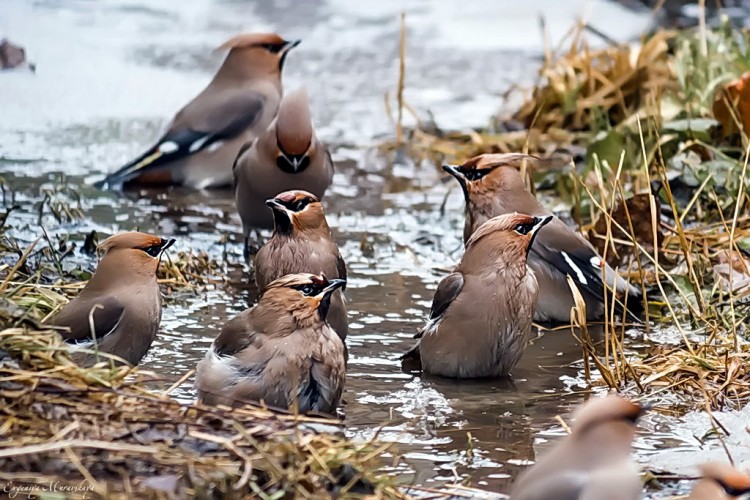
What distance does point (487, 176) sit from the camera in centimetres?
629

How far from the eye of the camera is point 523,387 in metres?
5.31

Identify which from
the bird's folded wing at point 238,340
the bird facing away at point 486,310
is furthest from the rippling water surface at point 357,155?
the bird's folded wing at point 238,340

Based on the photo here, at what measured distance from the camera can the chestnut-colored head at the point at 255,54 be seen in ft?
29.2

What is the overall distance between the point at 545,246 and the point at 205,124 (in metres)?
3.17

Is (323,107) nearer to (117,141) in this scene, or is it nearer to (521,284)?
(117,141)

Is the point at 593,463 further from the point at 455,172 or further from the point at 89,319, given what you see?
the point at 455,172

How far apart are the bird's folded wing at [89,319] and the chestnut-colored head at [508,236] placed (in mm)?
1410

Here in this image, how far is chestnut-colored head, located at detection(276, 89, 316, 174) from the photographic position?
6773 mm

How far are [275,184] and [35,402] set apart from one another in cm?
315

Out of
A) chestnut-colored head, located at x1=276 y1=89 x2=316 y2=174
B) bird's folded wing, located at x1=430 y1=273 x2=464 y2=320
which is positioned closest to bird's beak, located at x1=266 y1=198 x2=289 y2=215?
bird's folded wing, located at x1=430 y1=273 x2=464 y2=320

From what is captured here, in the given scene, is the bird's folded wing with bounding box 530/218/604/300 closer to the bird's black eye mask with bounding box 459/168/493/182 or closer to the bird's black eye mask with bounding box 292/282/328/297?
the bird's black eye mask with bounding box 459/168/493/182

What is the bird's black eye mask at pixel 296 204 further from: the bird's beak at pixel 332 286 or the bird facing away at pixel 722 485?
the bird facing away at pixel 722 485

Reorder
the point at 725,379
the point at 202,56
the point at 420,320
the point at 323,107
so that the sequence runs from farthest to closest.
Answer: the point at 202,56
the point at 323,107
the point at 420,320
the point at 725,379

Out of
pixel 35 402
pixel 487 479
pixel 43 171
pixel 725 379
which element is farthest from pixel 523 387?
pixel 43 171
